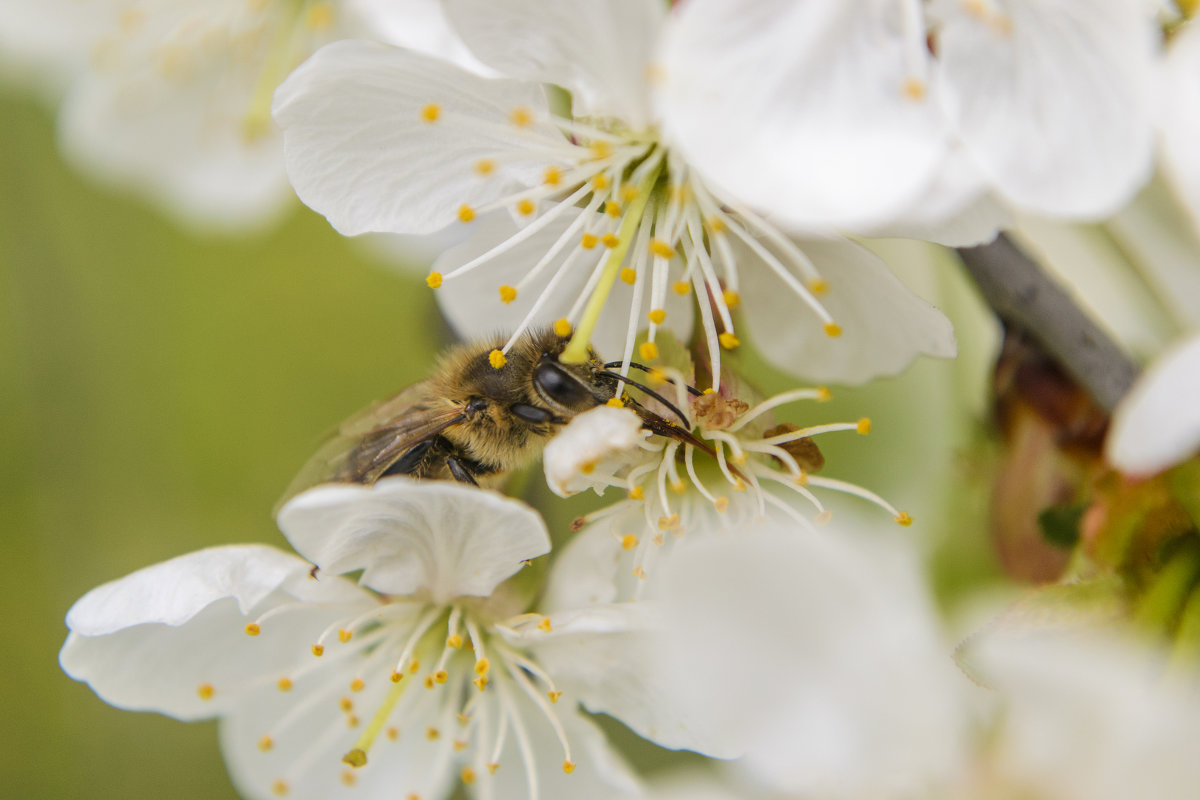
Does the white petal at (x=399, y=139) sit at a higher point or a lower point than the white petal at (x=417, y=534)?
higher

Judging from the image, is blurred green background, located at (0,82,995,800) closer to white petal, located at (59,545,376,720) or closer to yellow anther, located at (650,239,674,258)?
white petal, located at (59,545,376,720)

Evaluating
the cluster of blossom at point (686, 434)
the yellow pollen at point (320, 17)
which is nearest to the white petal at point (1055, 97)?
the cluster of blossom at point (686, 434)

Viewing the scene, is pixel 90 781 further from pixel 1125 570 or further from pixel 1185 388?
pixel 1185 388

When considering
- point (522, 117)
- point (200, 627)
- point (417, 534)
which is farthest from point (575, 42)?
point (200, 627)

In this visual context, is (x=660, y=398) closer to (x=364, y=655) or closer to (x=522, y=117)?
(x=522, y=117)

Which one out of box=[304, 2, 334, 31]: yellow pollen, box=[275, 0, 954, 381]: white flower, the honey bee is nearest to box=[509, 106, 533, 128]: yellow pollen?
box=[275, 0, 954, 381]: white flower

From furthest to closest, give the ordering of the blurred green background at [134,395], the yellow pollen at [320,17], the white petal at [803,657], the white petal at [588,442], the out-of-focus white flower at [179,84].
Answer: the blurred green background at [134,395], the out-of-focus white flower at [179,84], the yellow pollen at [320,17], the white petal at [588,442], the white petal at [803,657]

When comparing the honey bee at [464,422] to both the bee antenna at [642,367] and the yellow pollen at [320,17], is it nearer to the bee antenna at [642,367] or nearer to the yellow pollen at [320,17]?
the bee antenna at [642,367]
